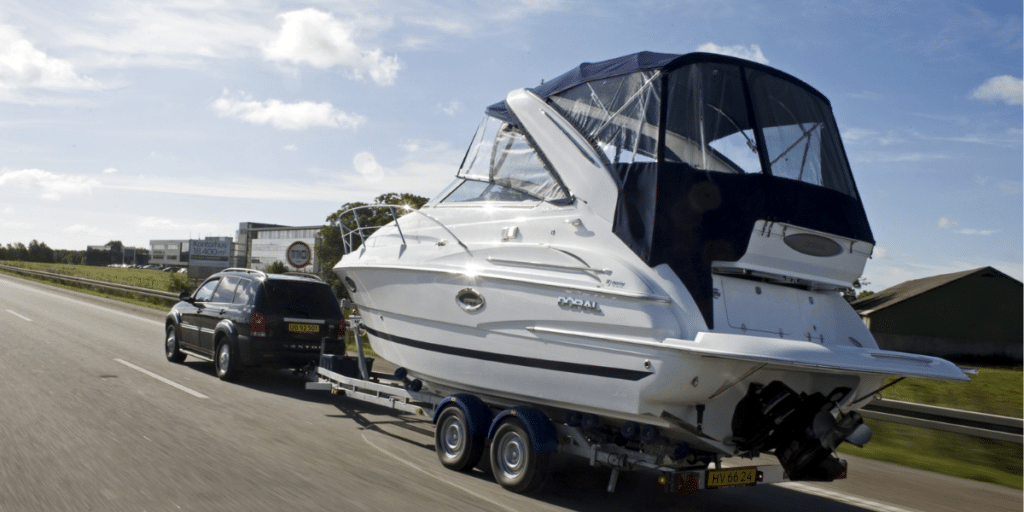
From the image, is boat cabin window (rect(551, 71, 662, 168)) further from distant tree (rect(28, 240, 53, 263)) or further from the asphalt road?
distant tree (rect(28, 240, 53, 263))

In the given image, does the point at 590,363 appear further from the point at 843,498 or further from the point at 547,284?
the point at 843,498

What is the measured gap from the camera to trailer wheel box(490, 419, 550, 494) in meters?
6.01

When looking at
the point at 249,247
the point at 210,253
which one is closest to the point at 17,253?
the point at 210,253

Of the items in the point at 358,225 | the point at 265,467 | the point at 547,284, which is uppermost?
the point at 358,225

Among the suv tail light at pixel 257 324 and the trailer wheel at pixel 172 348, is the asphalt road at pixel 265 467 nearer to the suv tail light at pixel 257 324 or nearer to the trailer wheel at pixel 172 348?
the suv tail light at pixel 257 324

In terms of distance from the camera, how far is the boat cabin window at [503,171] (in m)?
6.70

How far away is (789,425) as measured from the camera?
18.3 feet

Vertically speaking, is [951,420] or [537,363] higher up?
[537,363]

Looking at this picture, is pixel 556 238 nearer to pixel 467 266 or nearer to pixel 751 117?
pixel 467 266

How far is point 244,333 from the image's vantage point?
36.6 ft

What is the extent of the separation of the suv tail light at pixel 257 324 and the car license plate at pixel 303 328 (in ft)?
1.24

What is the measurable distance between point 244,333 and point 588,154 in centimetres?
702

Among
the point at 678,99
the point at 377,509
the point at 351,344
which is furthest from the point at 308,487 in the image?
the point at 351,344

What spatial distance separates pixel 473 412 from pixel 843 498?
3.48 m
